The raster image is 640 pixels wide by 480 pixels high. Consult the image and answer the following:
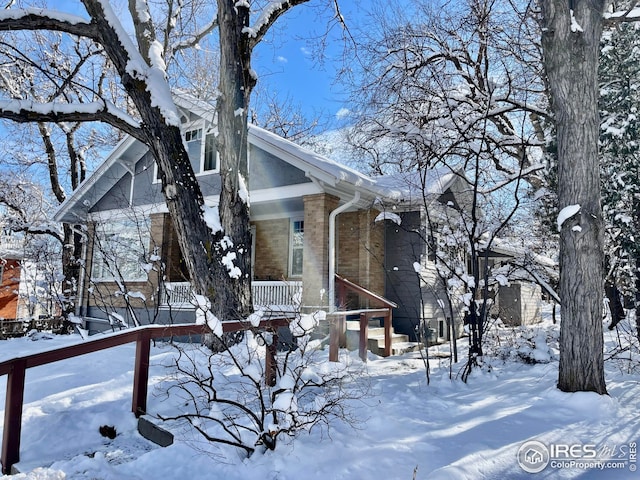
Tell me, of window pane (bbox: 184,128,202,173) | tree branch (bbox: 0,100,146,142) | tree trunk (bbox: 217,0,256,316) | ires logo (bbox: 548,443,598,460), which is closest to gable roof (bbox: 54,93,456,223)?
window pane (bbox: 184,128,202,173)

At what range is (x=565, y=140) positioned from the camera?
5.28 metres

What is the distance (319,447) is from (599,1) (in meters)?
5.91

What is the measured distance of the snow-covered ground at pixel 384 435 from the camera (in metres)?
3.26

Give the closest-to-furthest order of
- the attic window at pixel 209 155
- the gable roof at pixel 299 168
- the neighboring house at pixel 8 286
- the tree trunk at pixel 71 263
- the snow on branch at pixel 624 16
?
the snow on branch at pixel 624 16 → the gable roof at pixel 299 168 → the attic window at pixel 209 155 → the tree trunk at pixel 71 263 → the neighboring house at pixel 8 286

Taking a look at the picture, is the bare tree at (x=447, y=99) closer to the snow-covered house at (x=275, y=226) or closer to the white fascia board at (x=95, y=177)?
the snow-covered house at (x=275, y=226)

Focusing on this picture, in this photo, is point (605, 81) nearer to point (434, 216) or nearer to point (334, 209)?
point (434, 216)

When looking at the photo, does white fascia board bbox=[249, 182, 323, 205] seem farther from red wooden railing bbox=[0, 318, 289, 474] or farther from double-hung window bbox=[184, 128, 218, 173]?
red wooden railing bbox=[0, 318, 289, 474]

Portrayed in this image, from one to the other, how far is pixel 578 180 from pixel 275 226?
29.5ft

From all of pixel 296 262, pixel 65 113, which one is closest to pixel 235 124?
pixel 65 113

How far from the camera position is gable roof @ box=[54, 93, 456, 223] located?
30.7ft

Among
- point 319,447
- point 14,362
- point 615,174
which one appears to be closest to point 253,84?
point 14,362

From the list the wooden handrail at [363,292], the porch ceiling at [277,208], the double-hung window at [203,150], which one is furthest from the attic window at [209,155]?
the wooden handrail at [363,292]

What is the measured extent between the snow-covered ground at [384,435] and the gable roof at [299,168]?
184 inches

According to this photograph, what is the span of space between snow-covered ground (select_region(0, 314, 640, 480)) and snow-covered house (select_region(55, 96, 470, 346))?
3.39m
